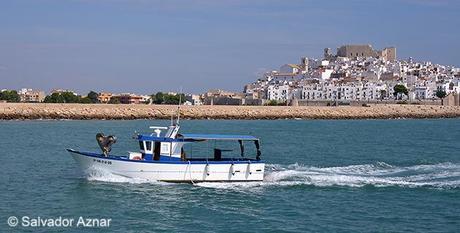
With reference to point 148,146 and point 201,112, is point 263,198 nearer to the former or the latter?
point 148,146

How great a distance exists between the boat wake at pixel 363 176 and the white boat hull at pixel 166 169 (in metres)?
0.36

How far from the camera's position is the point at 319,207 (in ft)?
70.7

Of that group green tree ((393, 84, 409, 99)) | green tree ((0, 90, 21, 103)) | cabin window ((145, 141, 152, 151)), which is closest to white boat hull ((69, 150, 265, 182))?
cabin window ((145, 141, 152, 151))

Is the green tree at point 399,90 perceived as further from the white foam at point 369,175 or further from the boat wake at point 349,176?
the boat wake at point 349,176

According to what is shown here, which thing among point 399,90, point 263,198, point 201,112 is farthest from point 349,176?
point 399,90

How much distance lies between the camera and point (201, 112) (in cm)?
9488

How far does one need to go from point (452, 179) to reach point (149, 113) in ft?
211

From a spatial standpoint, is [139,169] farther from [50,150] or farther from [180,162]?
[50,150]

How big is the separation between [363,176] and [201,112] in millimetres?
66993

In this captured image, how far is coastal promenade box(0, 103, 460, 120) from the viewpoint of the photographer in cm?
7988

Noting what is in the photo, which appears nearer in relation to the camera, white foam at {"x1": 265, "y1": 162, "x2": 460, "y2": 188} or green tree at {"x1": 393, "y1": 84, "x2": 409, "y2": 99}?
white foam at {"x1": 265, "y1": 162, "x2": 460, "y2": 188}

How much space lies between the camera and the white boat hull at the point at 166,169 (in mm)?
24625

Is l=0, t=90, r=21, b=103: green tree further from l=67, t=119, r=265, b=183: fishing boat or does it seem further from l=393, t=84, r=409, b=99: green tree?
l=67, t=119, r=265, b=183: fishing boat

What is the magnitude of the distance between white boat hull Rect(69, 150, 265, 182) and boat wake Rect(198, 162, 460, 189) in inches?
14.1
